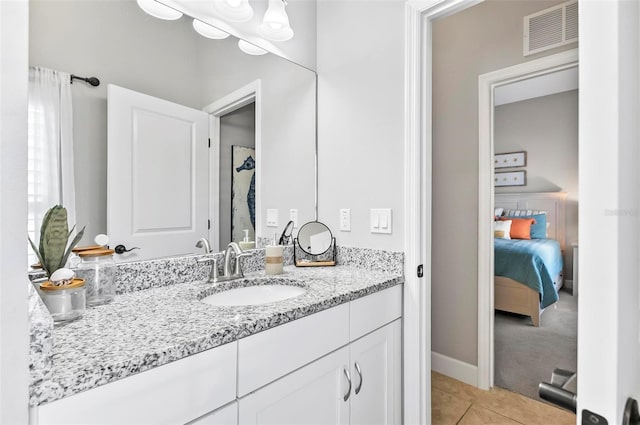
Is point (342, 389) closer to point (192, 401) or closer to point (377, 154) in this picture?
point (192, 401)

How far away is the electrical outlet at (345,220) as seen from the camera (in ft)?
5.62

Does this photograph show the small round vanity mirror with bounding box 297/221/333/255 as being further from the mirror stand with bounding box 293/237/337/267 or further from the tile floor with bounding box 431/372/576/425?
the tile floor with bounding box 431/372/576/425

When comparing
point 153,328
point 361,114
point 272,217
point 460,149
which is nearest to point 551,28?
point 460,149

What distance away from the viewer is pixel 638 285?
359mm

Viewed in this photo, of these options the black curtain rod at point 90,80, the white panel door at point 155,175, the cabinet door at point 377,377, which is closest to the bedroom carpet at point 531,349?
the cabinet door at point 377,377

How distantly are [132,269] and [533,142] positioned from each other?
5.45 m

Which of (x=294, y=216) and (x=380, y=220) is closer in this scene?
(x=380, y=220)

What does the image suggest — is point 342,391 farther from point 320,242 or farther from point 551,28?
point 551,28

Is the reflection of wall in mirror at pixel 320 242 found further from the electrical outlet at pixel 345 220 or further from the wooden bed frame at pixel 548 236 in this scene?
the wooden bed frame at pixel 548 236

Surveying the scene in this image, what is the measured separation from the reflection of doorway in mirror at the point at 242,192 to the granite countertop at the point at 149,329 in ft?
1.32

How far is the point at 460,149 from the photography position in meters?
2.24

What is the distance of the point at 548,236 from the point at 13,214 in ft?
18.7

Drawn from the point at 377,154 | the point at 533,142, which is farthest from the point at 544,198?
the point at 377,154

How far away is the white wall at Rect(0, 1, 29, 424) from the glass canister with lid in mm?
535
